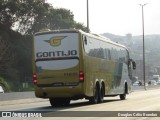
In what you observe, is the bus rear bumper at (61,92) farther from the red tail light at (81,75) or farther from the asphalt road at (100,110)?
the asphalt road at (100,110)

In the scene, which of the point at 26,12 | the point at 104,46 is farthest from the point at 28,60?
the point at 104,46

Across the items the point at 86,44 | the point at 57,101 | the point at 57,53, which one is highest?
the point at 86,44

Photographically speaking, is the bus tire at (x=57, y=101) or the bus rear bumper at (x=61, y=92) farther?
the bus tire at (x=57, y=101)

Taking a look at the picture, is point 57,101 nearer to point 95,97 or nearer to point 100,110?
point 95,97

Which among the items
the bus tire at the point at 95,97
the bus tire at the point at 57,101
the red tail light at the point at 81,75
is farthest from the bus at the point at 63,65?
the bus tire at the point at 57,101

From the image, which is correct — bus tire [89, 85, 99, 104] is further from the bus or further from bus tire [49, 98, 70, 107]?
bus tire [49, 98, 70, 107]

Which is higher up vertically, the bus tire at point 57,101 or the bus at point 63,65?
the bus at point 63,65

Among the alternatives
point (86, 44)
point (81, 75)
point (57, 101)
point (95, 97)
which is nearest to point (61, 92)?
point (81, 75)

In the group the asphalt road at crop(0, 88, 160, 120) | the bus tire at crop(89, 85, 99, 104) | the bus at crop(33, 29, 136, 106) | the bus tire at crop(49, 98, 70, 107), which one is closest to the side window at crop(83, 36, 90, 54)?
the bus at crop(33, 29, 136, 106)

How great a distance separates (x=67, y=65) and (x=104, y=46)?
551 cm

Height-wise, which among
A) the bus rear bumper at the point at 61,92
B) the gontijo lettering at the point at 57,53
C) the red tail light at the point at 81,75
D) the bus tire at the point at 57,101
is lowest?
the bus tire at the point at 57,101

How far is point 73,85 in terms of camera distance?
25172 millimetres

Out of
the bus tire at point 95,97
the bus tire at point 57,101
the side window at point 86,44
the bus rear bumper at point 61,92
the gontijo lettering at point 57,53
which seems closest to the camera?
the bus rear bumper at point 61,92

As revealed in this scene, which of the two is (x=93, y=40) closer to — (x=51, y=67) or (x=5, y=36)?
(x=51, y=67)
